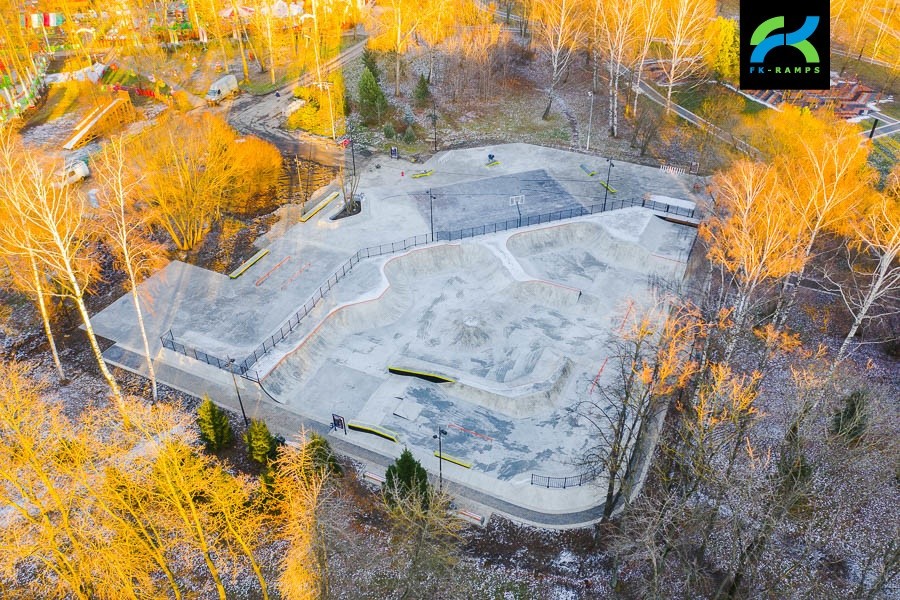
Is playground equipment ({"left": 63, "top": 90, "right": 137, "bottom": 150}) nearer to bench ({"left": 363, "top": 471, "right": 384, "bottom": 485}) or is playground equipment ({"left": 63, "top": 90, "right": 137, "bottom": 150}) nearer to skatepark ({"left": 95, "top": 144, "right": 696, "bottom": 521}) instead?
skatepark ({"left": 95, "top": 144, "right": 696, "bottom": 521})

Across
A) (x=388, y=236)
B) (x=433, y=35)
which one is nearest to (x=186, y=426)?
(x=388, y=236)

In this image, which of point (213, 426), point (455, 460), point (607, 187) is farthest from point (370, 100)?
point (455, 460)

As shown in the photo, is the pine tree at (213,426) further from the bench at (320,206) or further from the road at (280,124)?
the road at (280,124)

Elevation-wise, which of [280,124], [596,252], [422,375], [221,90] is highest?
[221,90]

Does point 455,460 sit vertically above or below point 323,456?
below

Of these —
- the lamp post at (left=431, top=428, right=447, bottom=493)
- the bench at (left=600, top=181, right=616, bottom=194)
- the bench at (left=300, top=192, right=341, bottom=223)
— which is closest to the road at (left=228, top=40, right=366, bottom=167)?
the bench at (left=300, top=192, right=341, bottom=223)

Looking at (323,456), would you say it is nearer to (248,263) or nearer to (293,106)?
(248,263)
